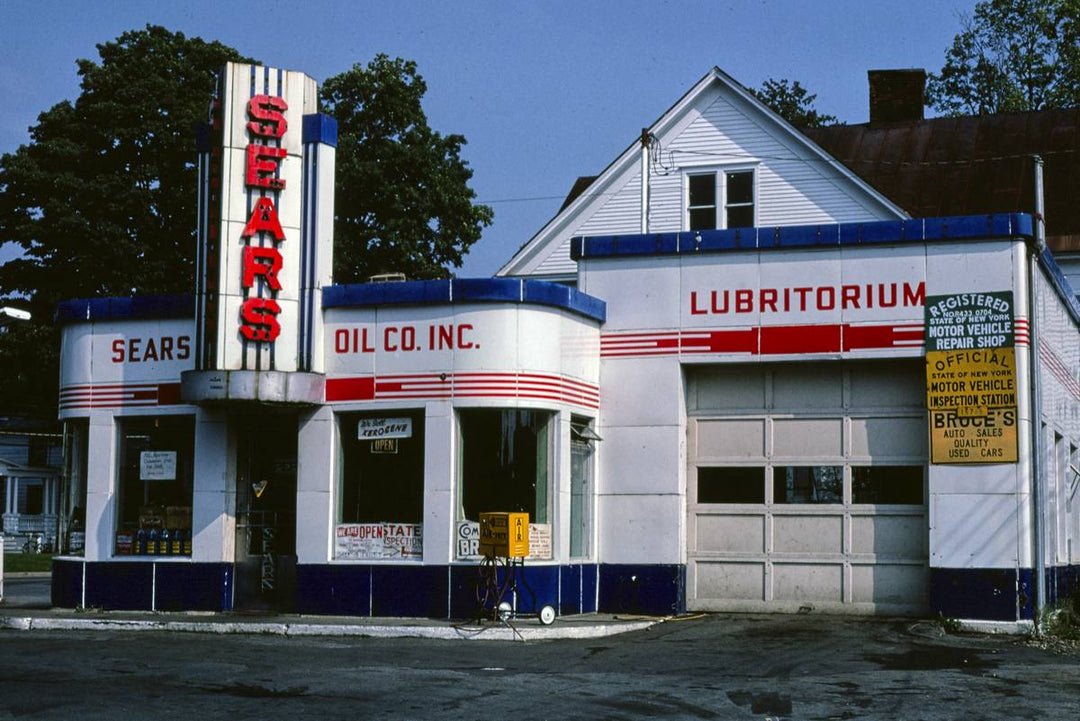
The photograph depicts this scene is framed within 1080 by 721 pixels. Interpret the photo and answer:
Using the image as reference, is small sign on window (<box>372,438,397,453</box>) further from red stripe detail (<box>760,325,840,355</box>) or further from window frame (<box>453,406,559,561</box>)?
red stripe detail (<box>760,325,840,355</box>)

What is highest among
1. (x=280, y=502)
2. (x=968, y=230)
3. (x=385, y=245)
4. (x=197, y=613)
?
(x=385, y=245)

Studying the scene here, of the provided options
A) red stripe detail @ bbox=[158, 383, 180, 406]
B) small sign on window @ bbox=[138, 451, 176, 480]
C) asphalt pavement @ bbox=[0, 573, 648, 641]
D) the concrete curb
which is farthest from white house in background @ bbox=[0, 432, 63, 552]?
the concrete curb

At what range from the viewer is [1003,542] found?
18312 mm

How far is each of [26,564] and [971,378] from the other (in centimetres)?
3082

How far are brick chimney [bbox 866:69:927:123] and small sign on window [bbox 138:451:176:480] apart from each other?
23.6 metres

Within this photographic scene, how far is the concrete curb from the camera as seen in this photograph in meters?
17.2

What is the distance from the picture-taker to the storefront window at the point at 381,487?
62.9 ft

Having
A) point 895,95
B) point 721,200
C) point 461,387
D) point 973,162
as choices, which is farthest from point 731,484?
point 895,95

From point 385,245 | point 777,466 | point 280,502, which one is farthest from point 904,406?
point 385,245

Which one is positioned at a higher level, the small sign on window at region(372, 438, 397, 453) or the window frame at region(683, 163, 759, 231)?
the window frame at region(683, 163, 759, 231)

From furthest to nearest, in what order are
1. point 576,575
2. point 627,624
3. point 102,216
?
point 102,216
point 576,575
point 627,624

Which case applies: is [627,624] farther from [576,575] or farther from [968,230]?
[968,230]

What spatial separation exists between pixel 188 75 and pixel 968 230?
33.6 m

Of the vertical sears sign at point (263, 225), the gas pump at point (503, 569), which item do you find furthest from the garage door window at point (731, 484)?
the vertical sears sign at point (263, 225)
